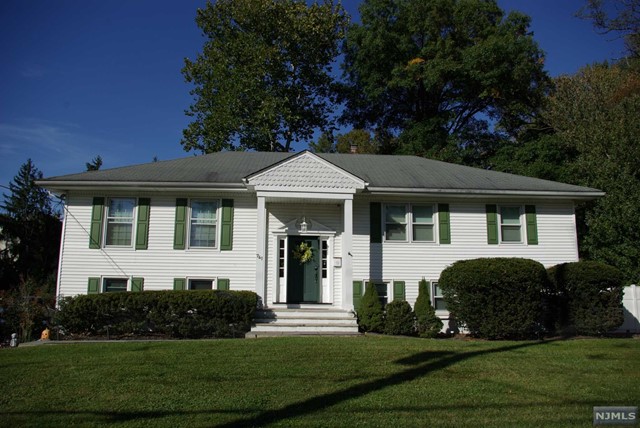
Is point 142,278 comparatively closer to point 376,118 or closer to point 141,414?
point 141,414

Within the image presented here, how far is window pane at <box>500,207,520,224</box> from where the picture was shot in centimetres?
1480

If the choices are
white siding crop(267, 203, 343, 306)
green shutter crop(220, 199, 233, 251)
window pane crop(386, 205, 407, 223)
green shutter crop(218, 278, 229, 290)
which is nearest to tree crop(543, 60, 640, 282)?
window pane crop(386, 205, 407, 223)

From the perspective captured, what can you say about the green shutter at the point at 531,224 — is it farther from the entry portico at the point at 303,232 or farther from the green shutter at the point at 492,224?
the entry portico at the point at 303,232

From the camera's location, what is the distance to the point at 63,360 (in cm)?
834

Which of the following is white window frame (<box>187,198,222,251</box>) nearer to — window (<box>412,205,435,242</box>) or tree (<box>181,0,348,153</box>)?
window (<box>412,205,435,242</box>)

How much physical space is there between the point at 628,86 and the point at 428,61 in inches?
389

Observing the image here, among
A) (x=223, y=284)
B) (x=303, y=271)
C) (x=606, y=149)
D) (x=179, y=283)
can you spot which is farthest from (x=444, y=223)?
(x=606, y=149)

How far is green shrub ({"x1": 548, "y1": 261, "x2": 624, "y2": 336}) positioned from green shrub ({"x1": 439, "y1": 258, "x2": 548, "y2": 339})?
35.2 inches

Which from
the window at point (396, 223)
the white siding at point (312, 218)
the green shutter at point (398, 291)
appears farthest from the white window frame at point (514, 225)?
the white siding at point (312, 218)

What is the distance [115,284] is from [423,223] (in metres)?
9.10

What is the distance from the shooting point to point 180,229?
14.0 meters

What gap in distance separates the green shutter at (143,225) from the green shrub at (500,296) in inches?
339

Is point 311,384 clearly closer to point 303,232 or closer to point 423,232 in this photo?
point 303,232

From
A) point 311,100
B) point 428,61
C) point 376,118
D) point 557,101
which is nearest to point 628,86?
point 557,101
